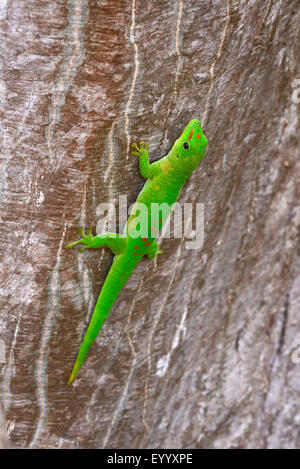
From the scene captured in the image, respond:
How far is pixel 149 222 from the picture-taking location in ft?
6.73

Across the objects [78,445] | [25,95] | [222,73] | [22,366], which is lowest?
[78,445]

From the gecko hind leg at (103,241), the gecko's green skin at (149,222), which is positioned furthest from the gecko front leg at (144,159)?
the gecko hind leg at (103,241)

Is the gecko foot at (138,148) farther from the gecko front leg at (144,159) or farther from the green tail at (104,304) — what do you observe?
the green tail at (104,304)

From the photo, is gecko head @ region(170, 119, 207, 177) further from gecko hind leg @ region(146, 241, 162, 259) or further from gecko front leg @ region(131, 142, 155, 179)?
gecko hind leg @ region(146, 241, 162, 259)

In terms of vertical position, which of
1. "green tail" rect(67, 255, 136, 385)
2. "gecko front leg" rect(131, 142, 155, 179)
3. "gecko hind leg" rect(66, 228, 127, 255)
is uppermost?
"gecko front leg" rect(131, 142, 155, 179)

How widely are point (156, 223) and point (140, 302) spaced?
0.39 metres

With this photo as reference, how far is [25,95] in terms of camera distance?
173 centimetres

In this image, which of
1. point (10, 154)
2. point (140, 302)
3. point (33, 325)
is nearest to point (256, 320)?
point (140, 302)

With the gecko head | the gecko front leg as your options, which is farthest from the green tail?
the gecko head

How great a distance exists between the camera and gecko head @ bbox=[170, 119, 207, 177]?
1.92 meters

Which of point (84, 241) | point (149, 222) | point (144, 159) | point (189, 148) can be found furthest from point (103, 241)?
point (189, 148)

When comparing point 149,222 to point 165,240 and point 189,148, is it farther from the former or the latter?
point 189,148

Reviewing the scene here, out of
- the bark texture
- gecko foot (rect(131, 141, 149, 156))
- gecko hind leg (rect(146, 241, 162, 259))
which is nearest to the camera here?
the bark texture

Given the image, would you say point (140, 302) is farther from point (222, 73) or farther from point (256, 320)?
point (222, 73)
